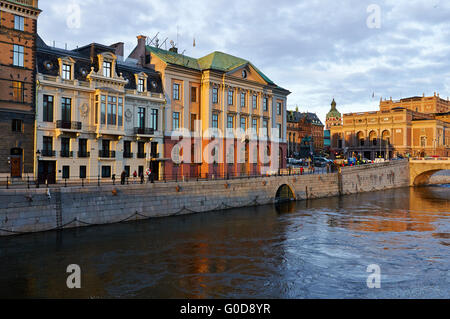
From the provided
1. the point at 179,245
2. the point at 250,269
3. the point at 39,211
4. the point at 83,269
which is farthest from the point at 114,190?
the point at 250,269

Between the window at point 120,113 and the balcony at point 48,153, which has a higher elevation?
the window at point 120,113

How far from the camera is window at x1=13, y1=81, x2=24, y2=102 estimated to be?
1332 inches

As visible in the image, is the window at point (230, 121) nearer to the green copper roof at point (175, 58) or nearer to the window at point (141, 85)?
the green copper roof at point (175, 58)

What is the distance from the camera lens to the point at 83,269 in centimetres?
2088

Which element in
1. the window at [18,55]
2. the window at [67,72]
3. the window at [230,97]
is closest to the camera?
the window at [18,55]

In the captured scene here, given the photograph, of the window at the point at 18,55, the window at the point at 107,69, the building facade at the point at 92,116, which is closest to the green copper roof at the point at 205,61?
the building facade at the point at 92,116

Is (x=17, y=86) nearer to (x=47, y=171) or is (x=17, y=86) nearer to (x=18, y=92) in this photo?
(x=18, y=92)

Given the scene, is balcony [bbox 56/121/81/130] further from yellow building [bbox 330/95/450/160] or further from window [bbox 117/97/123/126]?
yellow building [bbox 330/95/450/160]

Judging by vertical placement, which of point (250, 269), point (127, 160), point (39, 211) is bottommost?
point (250, 269)

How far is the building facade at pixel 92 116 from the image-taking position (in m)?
36.5

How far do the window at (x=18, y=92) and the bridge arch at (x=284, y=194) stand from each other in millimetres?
31511

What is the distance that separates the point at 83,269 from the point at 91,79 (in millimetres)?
24095

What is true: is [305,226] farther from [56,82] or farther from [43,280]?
[56,82]

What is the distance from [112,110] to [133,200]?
11847 millimetres
